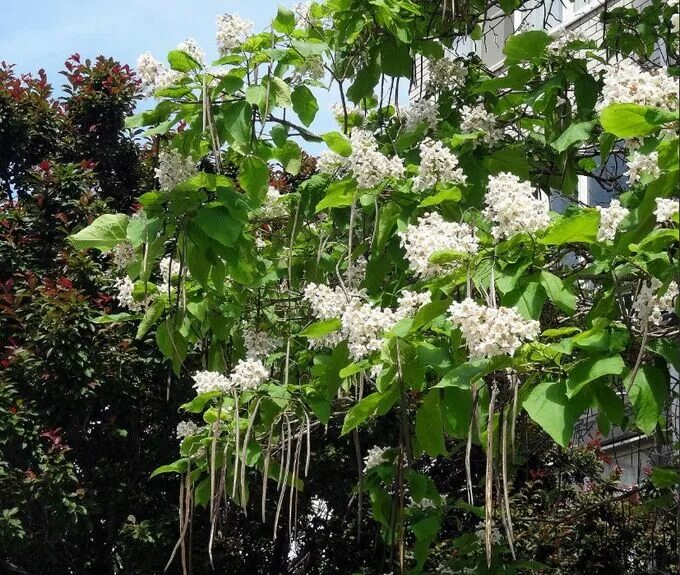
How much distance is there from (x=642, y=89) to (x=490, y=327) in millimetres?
669

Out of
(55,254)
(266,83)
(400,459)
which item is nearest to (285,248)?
(266,83)

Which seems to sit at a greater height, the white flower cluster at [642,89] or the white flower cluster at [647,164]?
the white flower cluster at [642,89]

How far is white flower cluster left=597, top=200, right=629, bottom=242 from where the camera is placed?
276cm

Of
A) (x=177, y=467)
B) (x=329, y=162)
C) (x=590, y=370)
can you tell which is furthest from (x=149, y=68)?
(x=590, y=370)

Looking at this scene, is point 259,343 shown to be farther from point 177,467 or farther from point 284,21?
point 284,21

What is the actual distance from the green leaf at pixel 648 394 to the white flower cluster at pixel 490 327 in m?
0.37

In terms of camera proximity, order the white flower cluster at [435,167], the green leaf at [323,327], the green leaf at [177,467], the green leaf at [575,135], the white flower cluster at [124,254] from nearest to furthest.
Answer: the green leaf at [323,327] < the white flower cluster at [435,167] < the green leaf at [575,135] < the green leaf at [177,467] < the white flower cluster at [124,254]

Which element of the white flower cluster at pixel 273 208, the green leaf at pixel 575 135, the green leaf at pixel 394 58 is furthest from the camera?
the white flower cluster at pixel 273 208

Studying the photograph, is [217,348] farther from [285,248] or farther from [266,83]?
[266,83]

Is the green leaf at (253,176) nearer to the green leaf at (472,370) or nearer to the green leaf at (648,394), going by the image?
the green leaf at (472,370)

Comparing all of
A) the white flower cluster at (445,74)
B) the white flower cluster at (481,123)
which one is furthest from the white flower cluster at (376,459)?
the white flower cluster at (445,74)

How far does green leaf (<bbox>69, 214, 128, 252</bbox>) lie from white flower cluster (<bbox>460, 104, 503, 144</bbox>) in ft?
3.50

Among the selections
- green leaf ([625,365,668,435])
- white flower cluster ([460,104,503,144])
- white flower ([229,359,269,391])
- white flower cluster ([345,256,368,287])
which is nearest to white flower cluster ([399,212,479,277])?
green leaf ([625,365,668,435])

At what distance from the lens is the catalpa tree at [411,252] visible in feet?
8.67
